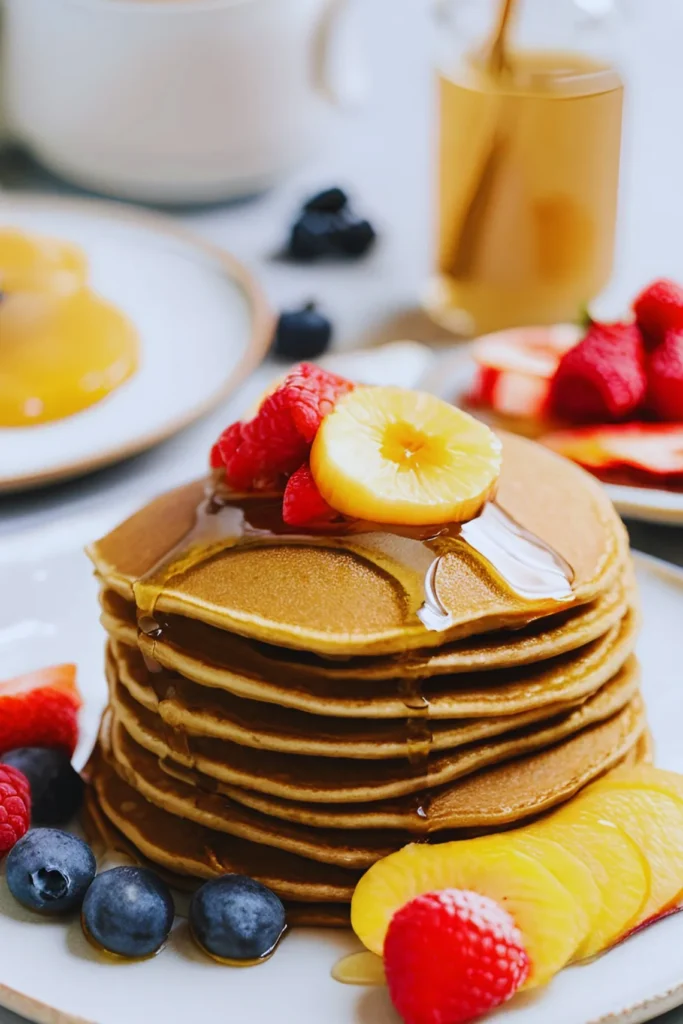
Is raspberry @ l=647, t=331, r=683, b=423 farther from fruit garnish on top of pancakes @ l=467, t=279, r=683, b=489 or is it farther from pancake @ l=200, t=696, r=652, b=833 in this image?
pancake @ l=200, t=696, r=652, b=833

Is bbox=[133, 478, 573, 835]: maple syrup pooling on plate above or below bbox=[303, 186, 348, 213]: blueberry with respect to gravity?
above

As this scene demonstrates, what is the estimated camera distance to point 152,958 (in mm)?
1158

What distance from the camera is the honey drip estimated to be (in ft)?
3.97

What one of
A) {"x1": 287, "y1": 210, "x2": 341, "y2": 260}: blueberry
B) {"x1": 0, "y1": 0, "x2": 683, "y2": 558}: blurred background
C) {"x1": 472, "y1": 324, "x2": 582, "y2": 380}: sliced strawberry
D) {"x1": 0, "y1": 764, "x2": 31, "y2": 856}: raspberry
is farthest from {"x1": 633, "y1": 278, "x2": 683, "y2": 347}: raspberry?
{"x1": 0, "y1": 764, "x2": 31, "y2": 856}: raspberry

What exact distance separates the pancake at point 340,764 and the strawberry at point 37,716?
5.8 inches

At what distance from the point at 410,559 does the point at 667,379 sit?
810mm

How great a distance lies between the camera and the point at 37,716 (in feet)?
4.67

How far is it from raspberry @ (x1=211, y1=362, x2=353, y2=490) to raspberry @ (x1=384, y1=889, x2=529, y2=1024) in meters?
0.46

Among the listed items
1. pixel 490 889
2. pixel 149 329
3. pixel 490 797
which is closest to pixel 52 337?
pixel 149 329

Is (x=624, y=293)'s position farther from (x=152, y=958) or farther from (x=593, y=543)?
(x=152, y=958)

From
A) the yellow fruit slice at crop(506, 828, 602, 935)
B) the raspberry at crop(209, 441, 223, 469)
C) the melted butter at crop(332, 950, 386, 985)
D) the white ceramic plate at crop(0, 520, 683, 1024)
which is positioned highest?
the raspberry at crop(209, 441, 223, 469)

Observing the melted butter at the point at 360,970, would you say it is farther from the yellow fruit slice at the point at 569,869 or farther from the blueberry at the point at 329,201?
the blueberry at the point at 329,201

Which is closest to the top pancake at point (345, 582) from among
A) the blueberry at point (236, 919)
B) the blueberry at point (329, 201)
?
the blueberry at point (236, 919)

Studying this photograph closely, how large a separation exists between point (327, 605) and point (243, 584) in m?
0.09
